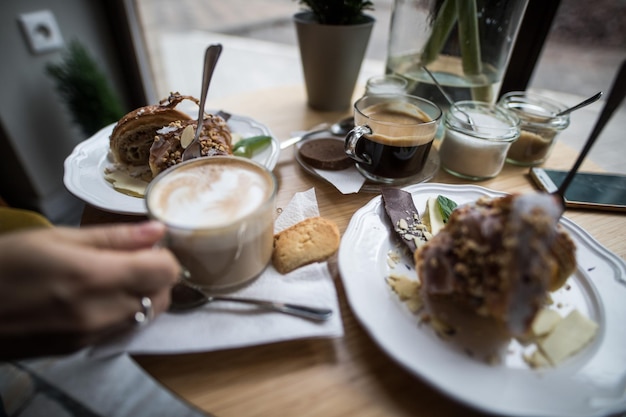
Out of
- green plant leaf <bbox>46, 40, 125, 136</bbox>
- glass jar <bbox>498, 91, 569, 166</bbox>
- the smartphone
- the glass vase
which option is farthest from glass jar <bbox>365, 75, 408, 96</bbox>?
green plant leaf <bbox>46, 40, 125, 136</bbox>

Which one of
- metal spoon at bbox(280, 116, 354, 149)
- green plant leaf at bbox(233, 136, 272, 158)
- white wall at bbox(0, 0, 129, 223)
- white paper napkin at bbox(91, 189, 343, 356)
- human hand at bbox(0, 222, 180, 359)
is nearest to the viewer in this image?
human hand at bbox(0, 222, 180, 359)

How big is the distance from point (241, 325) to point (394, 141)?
50cm

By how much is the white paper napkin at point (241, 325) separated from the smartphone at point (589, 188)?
60 centimetres

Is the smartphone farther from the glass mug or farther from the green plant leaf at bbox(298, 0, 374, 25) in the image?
the green plant leaf at bbox(298, 0, 374, 25)

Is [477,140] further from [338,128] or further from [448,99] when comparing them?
[338,128]

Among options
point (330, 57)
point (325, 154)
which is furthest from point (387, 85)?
point (325, 154)

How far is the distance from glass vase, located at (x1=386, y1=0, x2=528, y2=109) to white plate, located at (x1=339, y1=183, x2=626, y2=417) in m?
0.56

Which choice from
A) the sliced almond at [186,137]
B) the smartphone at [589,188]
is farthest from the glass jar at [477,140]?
the sliced almond at [186,137]

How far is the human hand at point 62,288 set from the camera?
0.33 metres

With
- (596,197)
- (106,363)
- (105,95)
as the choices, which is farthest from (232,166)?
(105,95)

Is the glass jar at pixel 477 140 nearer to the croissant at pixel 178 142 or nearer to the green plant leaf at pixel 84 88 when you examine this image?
the croissant at pixel 178 142

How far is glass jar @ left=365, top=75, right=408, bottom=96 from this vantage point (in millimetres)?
1007

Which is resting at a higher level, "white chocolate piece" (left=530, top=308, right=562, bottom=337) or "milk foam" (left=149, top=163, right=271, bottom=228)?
"milk foam" (left=149, top=163, right=271, bottom=228)

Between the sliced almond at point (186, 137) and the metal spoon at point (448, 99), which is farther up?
the metal spoon at point (448, 99)
